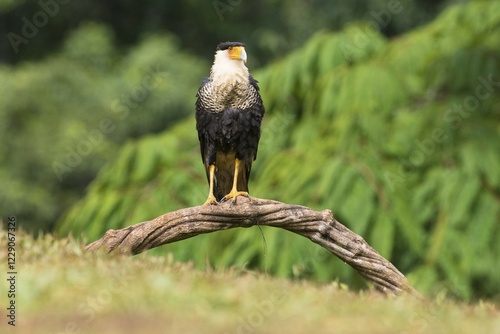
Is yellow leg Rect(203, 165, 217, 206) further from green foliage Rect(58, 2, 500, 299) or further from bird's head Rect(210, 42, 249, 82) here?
green foliage Rect(58, 2, 500, 299)

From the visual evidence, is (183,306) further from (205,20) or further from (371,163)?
(205,20)

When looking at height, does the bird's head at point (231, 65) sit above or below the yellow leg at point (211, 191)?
above

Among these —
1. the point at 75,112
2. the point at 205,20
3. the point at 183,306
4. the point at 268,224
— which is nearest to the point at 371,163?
the point at 268,224

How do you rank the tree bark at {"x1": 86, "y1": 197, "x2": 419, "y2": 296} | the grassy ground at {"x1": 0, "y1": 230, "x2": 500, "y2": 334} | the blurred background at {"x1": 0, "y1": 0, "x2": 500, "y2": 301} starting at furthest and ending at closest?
the blurred background at {"x1": 0, "y1": 0, "x2": 500, "y2": 301} → the tree bark at {"x1": 86, "y1": 197, "x2": 419, "y2": 296} → the grassy ground at {"x1": 0, "y1": 230, "x2": 500, "y2": 334}

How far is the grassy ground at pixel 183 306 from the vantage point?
2.52 m

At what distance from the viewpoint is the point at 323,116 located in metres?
6.39

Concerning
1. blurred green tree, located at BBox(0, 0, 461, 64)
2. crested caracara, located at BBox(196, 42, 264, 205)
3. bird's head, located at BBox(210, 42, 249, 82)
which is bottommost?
crested caracara, located at BBox(196, 42, 264, 205)

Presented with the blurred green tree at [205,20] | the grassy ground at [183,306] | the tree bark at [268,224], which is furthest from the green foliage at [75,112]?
the grassy ground at [183,306]

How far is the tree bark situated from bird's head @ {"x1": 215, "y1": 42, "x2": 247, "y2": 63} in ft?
2.19

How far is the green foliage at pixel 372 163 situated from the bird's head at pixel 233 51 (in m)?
1.63

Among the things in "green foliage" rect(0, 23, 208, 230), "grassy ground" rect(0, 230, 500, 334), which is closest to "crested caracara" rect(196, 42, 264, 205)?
"grassy ground" rect(0, 230, 500, 334)

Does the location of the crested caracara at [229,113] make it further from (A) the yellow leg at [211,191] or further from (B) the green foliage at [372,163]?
(B) the green foliage at [372,163]

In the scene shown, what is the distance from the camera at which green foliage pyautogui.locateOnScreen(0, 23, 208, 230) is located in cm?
1283

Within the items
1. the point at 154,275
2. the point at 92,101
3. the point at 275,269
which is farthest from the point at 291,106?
the point at 92,101
